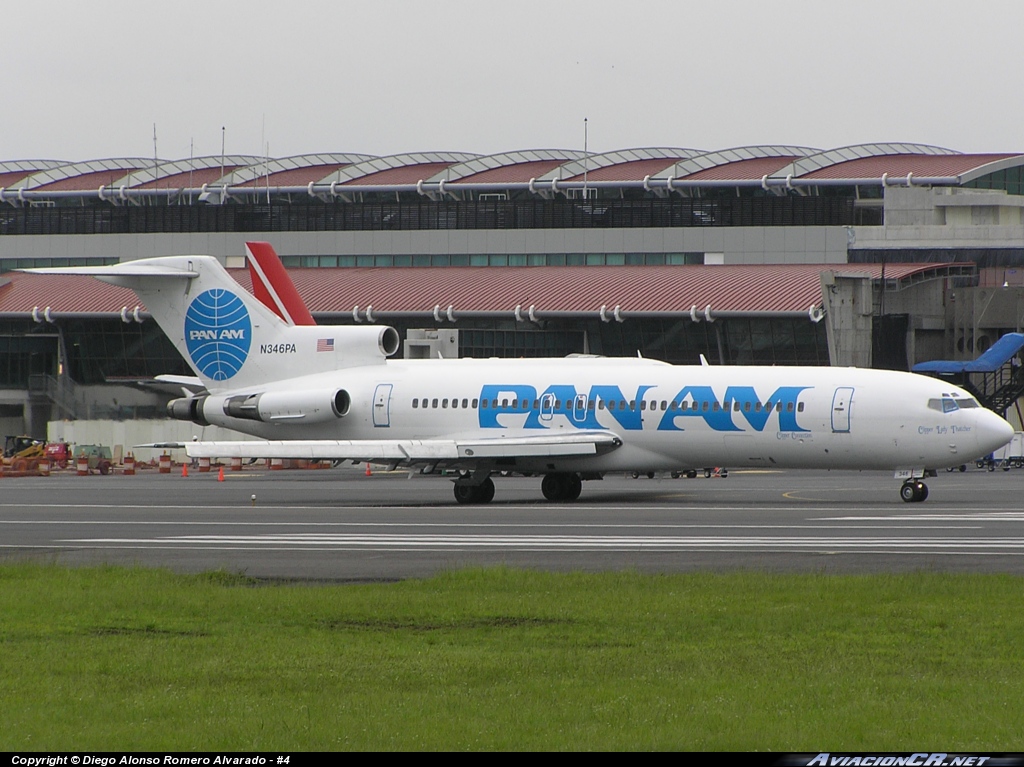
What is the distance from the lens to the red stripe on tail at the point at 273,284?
5406 centimetres

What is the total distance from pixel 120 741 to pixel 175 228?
88901mm

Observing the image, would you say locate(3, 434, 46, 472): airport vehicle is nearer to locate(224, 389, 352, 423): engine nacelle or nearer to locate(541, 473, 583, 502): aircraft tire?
locate(224, 389, 352, 423): engine nacelle

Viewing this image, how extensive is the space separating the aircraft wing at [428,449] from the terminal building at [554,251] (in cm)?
2802

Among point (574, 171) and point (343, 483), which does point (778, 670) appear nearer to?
point (343, 483)

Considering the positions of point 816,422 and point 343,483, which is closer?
point 816,422

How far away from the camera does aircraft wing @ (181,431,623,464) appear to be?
123 ft

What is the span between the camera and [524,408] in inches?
1559

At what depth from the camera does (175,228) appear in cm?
9575

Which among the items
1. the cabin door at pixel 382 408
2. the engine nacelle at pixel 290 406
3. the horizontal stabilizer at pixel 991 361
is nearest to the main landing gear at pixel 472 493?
the cabin door at pixel 382 408

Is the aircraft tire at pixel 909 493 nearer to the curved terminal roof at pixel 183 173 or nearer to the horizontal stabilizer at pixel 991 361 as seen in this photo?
the horizontal stabilizer at pixel 991 361

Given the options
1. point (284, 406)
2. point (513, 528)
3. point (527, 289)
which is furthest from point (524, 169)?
A: point (513, 528)

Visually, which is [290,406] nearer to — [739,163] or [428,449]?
[428,449]

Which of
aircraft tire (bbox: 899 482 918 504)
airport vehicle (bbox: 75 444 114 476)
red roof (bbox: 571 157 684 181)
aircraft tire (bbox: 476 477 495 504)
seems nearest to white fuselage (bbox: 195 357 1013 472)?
aircraft tire (bbox: 899 482 918 504)
